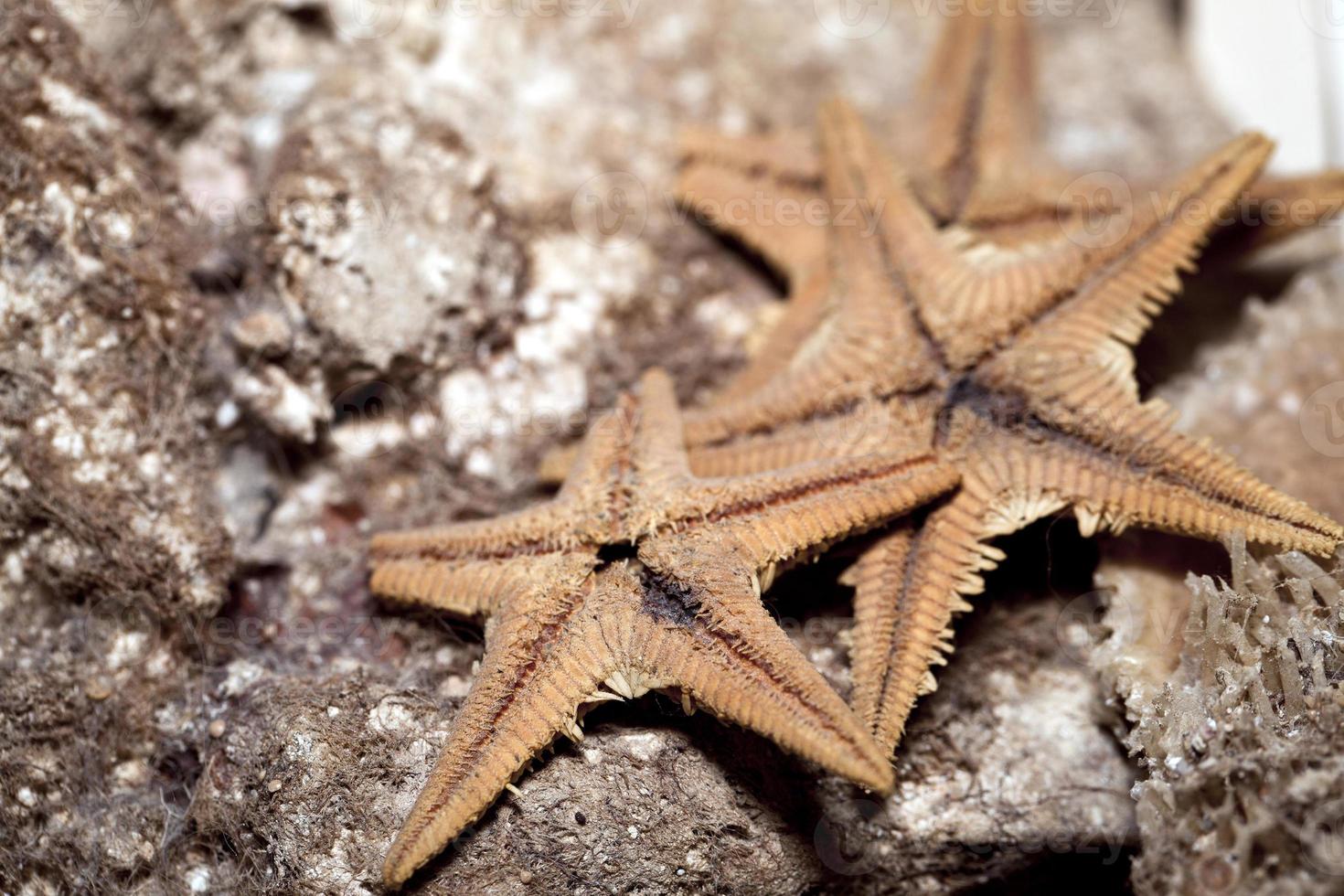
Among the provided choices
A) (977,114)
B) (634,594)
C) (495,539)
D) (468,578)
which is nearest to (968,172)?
(977,114)

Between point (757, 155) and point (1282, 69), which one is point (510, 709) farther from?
point (1282, 69)

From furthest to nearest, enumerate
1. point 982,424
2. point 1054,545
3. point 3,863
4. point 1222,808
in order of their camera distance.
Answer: point 1054,545 < point 982,424 < point 3,863 < point 1222,808

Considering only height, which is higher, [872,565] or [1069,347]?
[1069,347]

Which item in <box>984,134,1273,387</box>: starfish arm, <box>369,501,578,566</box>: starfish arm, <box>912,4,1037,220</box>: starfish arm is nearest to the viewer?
<box>369,501,578,566</box>: starfish arm

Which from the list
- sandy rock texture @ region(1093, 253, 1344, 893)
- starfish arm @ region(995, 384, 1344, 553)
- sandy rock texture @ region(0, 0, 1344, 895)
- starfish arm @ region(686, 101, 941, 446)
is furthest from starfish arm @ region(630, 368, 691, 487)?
sandy rock texture @ region(1093, 253, 1344, 893)

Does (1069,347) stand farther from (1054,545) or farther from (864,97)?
(864,97)

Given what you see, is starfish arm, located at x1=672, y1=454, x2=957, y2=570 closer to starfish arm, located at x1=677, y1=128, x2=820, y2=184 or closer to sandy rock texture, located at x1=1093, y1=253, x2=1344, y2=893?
sandy rock texture, located at x1=1093, y1=253, x2=1344, y2=893

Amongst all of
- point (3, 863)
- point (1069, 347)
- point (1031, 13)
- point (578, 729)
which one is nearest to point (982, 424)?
point (1069, 347)
